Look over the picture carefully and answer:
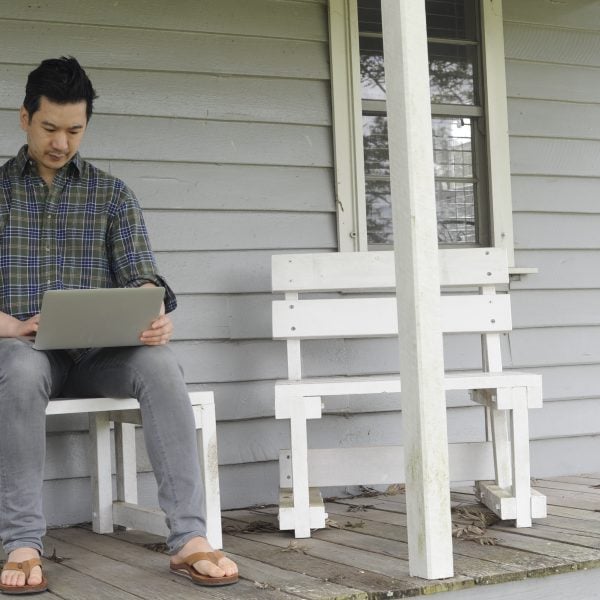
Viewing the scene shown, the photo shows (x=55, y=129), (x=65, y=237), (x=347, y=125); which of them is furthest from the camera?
(x=347, y=125)

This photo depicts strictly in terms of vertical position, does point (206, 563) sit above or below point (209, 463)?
below

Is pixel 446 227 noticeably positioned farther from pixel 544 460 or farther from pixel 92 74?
pixel 92 74

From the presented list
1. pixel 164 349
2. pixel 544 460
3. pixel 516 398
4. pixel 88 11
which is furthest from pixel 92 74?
pixel 544 460

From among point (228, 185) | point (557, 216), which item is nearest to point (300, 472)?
point (228, 185)

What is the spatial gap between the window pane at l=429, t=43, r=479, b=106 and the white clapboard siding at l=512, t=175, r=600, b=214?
0.39m

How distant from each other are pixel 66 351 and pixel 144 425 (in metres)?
0.38

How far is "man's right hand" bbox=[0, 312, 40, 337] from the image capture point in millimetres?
2596

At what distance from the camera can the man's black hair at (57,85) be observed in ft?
8.89

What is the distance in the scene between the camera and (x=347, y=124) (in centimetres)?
377

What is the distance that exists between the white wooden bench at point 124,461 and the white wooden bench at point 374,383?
9.5 inches

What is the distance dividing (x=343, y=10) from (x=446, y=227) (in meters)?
0.92

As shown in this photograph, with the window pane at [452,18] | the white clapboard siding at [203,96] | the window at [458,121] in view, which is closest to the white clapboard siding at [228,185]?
the white clapboard siding at [203,96]

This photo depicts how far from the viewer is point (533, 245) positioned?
4082 mm

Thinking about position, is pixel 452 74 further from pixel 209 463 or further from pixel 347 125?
pixel 209 463
